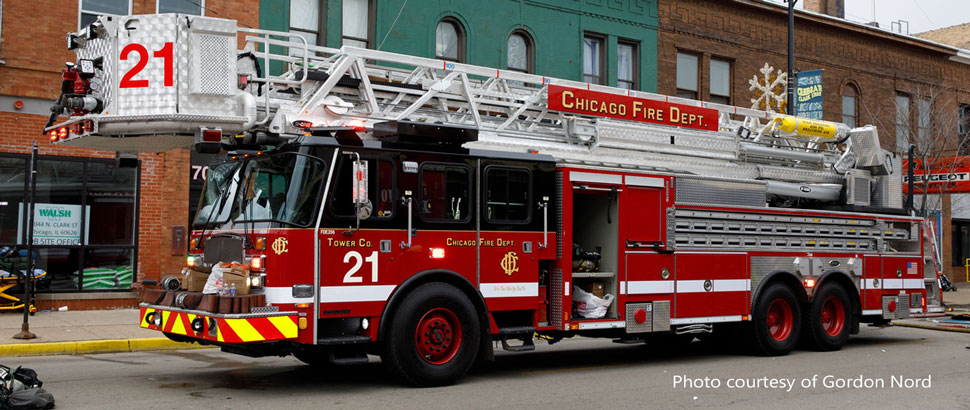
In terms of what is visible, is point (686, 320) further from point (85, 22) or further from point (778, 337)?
point (85, 22)

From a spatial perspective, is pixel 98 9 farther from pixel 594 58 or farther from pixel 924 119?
pixel 924 119

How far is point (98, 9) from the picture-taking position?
16375 mm

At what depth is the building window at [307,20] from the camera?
18.4 m

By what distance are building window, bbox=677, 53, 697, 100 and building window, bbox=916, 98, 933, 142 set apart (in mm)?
7060

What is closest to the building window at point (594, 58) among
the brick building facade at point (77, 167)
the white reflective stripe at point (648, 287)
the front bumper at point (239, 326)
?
the brick building facade at point (77, 167)

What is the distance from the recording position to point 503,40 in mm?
20938

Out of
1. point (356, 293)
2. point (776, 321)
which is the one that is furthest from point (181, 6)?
point (776, 321)

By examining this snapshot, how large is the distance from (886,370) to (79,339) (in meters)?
10.5

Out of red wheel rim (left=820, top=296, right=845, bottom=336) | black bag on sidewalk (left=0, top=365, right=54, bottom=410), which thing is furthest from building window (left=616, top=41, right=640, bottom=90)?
black bag on sidewalk (left=0, top=365, right=54, bottom=410)

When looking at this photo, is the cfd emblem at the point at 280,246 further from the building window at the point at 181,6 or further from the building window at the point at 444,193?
the building window at the point at 181,6

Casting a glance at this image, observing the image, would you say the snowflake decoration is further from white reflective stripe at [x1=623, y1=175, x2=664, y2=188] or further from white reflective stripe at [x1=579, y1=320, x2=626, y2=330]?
white reflective stripe at [x1=579, y1=320, x2=626, y2=330]

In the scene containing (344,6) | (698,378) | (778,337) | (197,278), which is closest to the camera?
(197,278)

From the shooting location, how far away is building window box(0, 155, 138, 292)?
618 inches

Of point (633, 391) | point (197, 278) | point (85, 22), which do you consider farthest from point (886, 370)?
point (85, 22)
